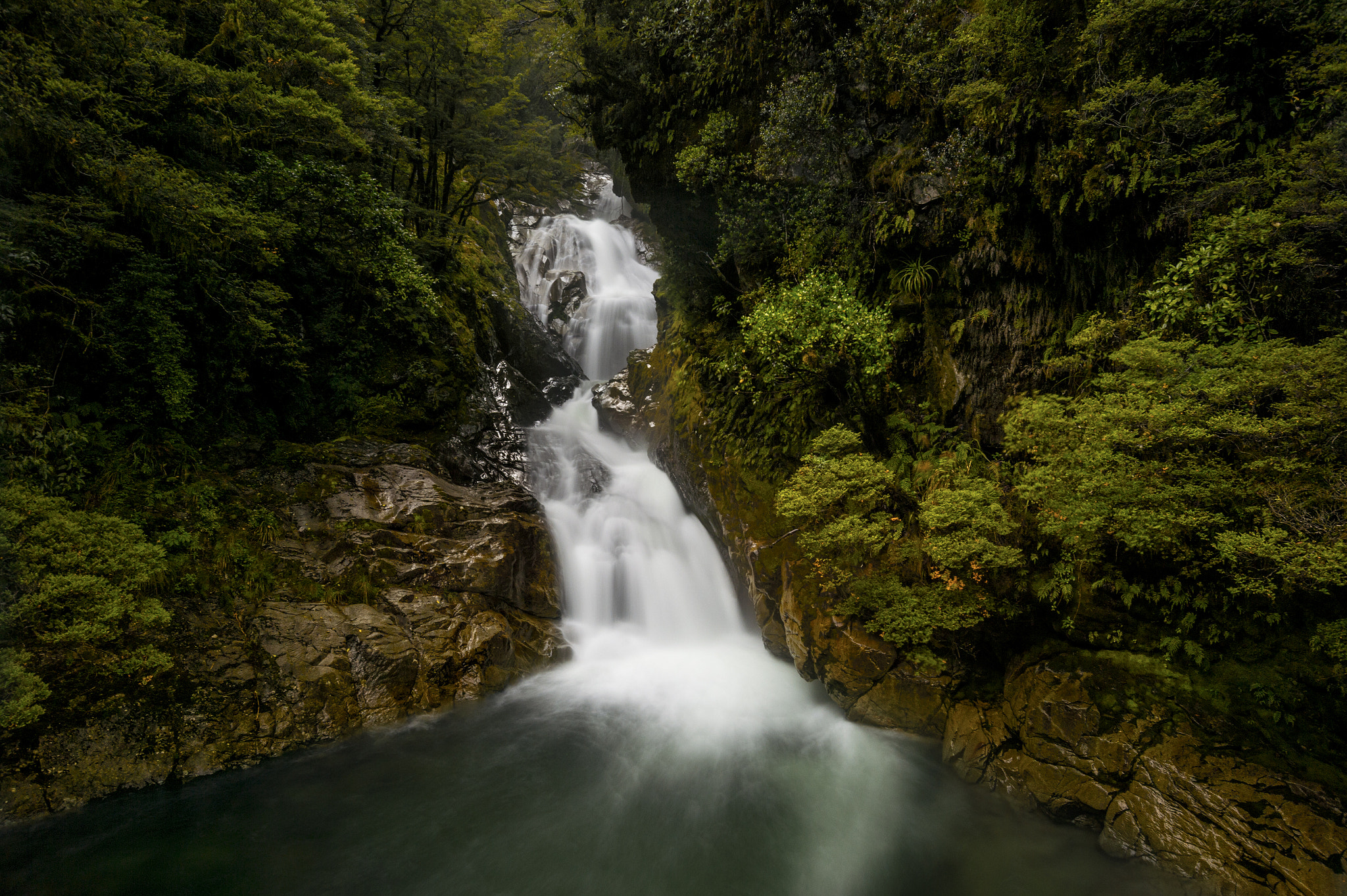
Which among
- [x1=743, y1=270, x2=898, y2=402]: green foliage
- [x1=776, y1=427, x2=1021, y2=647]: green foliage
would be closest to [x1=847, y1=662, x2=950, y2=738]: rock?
[x1=776, y1=427, x2=1021, y2=647]: green foliage

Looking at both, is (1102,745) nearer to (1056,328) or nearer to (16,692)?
(1056,328)

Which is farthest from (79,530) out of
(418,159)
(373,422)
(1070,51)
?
(1070,51)

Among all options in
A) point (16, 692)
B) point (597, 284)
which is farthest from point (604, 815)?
point (597, 284)

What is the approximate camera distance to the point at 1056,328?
665 cm

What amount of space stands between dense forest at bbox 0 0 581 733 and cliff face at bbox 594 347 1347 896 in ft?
26.0

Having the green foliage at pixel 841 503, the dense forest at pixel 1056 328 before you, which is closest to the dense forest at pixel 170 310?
the dense forest at pixel 1056 328

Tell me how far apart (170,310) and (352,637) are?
512 centimetres

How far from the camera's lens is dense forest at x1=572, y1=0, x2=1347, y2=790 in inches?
181

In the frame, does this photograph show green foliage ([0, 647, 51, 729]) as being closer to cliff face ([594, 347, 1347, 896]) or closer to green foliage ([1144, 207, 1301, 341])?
cliff face ([594, 347, 1347, 896])

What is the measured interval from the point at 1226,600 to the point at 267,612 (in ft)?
37.1

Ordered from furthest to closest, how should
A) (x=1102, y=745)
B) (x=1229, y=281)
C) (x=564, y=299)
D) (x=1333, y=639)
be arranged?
(x=564, y=299) → (x=1102, y=745) → (x=1229, y=281) → (x=1333, y=639)

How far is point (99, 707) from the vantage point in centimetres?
583

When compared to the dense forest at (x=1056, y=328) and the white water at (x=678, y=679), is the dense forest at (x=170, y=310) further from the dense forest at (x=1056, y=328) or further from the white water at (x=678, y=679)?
the dense forest at (x=1056, y=328)

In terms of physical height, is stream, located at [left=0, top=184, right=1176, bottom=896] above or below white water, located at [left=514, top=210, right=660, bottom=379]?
below
